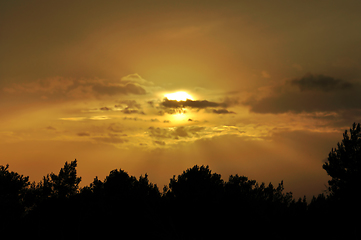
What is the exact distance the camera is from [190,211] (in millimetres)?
27391

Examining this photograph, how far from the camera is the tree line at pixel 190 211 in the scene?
1614 centimetres

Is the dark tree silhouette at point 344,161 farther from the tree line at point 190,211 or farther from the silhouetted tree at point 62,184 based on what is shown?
the silhouetted tree at point 62,184

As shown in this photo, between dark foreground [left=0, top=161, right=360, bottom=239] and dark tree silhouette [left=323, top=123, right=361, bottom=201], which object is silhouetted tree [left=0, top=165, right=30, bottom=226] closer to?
dark foreground [left=0, top=161, right=360, bottom=239]

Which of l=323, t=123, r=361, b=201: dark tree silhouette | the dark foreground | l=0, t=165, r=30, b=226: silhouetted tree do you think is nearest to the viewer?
the dark foreground

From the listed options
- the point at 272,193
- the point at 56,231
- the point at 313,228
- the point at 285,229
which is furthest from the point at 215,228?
the point at 272,193

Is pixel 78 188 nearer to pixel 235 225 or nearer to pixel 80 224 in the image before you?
pixel 80 224

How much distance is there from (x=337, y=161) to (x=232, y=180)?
4162 centimetres

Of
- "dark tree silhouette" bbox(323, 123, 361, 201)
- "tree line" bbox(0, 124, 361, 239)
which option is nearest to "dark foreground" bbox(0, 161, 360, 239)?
"tree line" bbox(0, 124, 361, 239)

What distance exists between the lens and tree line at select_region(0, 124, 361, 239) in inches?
635

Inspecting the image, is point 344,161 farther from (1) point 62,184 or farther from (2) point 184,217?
(1) point 62,184

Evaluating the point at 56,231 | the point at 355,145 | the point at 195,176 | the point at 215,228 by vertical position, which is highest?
the point at 355,145

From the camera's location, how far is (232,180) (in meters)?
89.9

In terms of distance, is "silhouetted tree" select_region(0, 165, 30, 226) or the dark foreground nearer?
the dark foreground

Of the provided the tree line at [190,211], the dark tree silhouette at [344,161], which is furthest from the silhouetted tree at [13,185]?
the dark tree silhouette at [344,161]
